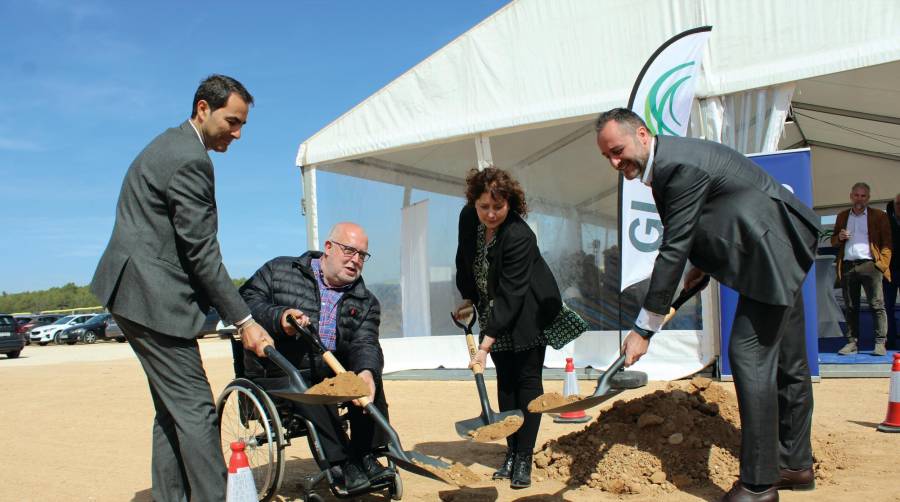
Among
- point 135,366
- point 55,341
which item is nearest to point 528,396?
point 135,366

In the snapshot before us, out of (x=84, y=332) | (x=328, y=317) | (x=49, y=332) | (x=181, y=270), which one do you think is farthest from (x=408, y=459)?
(x=49, y=332)

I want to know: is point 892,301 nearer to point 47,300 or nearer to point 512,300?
point 512,300

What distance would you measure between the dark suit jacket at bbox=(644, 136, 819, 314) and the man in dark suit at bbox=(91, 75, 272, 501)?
1.64 meters

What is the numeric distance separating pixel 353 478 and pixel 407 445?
5.45 feet

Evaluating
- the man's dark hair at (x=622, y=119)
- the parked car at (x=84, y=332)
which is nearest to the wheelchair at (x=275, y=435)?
the man's dark hair at (x=622, y=119)

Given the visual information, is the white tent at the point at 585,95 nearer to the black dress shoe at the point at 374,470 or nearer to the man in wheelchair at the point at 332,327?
the man in wheelchair at the point at 332,327

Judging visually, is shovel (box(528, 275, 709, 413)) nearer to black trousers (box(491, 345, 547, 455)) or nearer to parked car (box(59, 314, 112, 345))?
black trousers (box(491, 345, 547, 455))

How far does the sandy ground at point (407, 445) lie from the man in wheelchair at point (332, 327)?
0.39 metres

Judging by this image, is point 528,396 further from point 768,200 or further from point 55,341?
point 55,341

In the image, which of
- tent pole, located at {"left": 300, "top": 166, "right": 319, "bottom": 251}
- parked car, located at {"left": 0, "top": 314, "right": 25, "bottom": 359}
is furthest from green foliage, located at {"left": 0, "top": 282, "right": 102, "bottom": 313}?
tent pole, located at {"left": 300, "top": 166, "right": 319, "bottom": 251}

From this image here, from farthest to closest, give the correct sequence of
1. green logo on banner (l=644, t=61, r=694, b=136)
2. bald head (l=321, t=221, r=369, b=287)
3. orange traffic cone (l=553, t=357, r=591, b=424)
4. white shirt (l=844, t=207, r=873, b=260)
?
white shirt (l=844, t=207, r=873, b=260) < green logo on banner (l=644, t=61, r=694, b=136) < orange traffic cone (l=553, t=357, r=591, b=424) < bald head (l=321, t=221, r=369, b=287)

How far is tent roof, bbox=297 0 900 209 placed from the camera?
19.5 ft

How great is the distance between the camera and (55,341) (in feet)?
82.3

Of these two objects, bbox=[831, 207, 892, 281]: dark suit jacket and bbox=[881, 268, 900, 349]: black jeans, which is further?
bbox=[881, 268, 900, 349]: black jeans
